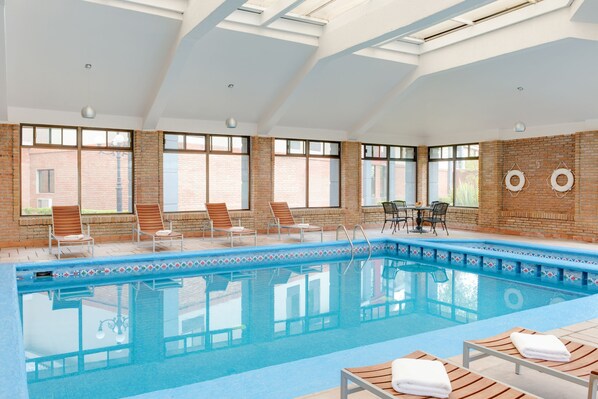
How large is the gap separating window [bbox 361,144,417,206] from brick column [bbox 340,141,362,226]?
2.03 feet

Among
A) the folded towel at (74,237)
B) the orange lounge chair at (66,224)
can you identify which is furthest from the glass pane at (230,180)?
the folded towel at (74,237)

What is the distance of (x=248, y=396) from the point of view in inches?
114

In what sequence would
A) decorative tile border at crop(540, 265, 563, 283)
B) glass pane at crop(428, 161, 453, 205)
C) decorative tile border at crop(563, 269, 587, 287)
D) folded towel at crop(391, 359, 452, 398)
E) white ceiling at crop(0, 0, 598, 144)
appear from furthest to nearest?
glass pane at crop(428, 161, 453, 205) → decorative tile border at crop(540, 265, 563, 283) → white ceiling at crop(0, 0, 598, 144) → decorative tile border at crop(563, 269, 587, 287) → folded towel at crop(391, 359, 452, 398)

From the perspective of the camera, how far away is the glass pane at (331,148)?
43.9ft

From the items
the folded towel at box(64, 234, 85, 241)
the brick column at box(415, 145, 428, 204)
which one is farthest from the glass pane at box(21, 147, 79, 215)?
the brick column at box(415, 145, 428, 204)

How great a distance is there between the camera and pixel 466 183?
552 inches

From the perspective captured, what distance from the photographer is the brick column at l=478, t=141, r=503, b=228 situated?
12789 millimetres

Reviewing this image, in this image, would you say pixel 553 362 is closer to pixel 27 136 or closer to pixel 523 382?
pixel 523 382

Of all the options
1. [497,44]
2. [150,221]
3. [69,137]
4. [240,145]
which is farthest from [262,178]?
[497,44]

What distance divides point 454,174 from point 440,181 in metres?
0.61

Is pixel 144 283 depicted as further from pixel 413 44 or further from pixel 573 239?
pixel 573 239

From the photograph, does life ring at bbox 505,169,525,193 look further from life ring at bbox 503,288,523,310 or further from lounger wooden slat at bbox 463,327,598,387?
lounger wooden slat at bbox 463,327,598,387

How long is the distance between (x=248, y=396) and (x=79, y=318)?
350 centimetres

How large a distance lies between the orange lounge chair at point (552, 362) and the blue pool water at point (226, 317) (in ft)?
5.82
